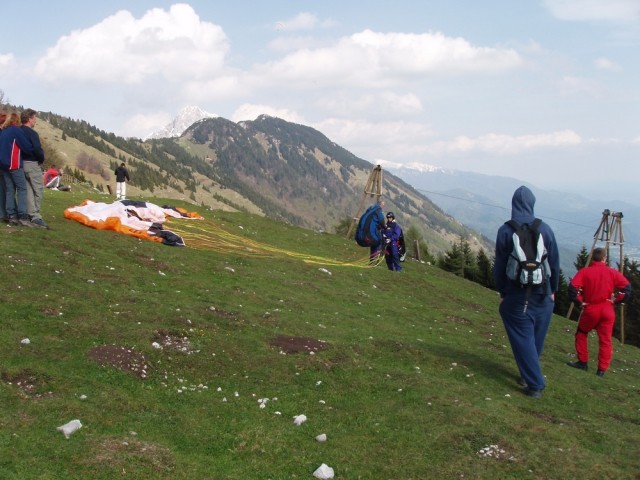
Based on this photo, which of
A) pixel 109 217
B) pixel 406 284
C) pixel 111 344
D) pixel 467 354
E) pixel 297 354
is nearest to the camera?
pixel 111 344

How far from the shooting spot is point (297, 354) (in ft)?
41.1

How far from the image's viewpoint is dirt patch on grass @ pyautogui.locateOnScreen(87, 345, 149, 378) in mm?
10127

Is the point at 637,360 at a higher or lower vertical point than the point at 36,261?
lower

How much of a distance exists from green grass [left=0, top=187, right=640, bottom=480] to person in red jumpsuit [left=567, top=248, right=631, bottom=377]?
1326 millimetres

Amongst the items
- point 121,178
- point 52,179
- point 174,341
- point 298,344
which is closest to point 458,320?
point 298,344

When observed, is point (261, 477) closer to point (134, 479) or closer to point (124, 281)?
point (134, 479)

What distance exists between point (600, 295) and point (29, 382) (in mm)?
13971

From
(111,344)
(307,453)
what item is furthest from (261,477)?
(111,344)

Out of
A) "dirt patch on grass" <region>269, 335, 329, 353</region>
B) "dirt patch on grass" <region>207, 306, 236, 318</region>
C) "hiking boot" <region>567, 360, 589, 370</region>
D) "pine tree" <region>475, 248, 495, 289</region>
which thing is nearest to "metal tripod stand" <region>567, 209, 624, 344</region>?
"hiking boot" <region>567, 360, 589, 370</region>

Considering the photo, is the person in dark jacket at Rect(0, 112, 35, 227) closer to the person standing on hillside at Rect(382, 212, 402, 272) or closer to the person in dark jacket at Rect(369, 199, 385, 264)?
the person in dark jacket at Rect(369, 199, 385, 264)

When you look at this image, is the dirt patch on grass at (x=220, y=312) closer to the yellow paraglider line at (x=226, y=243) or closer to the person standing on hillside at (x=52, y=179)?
the yellow paraglider line at (x=226, y=243)

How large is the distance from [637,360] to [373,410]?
1800 centimetres

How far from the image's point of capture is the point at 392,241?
29312 mm

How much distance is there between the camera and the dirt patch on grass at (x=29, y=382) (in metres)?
8.51
